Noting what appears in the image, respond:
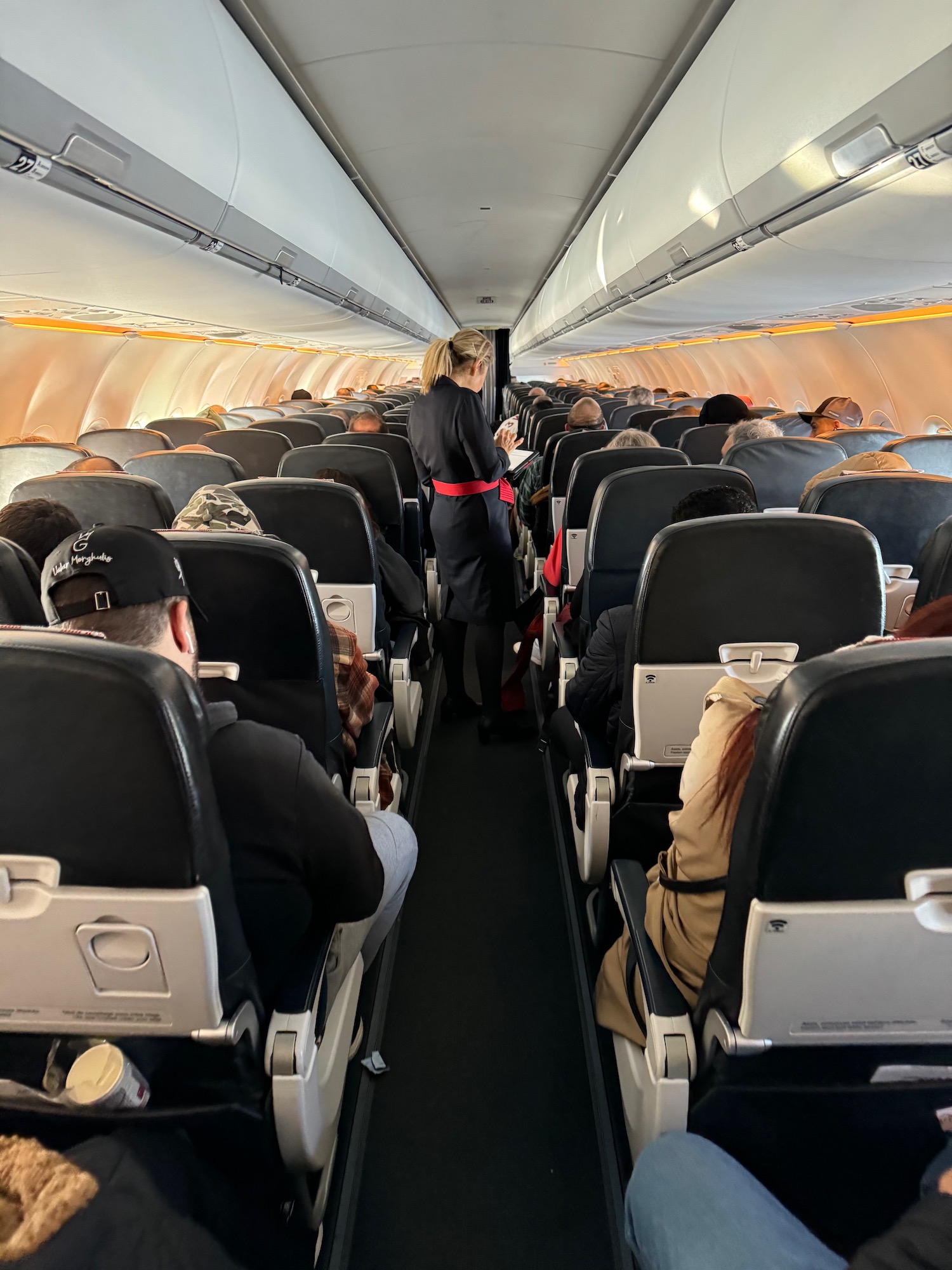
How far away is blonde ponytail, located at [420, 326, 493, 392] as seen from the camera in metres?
3.59

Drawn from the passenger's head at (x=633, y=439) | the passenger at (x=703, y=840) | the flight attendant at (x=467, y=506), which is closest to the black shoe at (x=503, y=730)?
the flight attendant at (x=467, y=506)

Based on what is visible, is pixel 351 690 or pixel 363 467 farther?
pixel 363 467

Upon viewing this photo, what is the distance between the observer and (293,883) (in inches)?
55.3

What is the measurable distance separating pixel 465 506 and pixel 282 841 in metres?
2.76

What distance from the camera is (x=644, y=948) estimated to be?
1.56 m

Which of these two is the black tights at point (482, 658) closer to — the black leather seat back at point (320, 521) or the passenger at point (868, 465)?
the black leather seat back at point (320, 521)

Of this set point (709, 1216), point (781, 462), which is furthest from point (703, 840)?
point (781, 462)

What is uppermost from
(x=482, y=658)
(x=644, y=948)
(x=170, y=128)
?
(x=170, y=128)

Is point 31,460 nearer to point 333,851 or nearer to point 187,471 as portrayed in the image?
point 187,471

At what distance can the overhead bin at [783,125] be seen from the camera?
2062 mm

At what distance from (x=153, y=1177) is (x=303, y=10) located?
4657mm

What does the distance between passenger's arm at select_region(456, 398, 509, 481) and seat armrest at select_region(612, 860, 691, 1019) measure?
2.37 meters

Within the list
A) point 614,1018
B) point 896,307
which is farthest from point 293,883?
point 896,307

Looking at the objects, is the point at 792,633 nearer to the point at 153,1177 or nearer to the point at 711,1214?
the point at 711,1214
